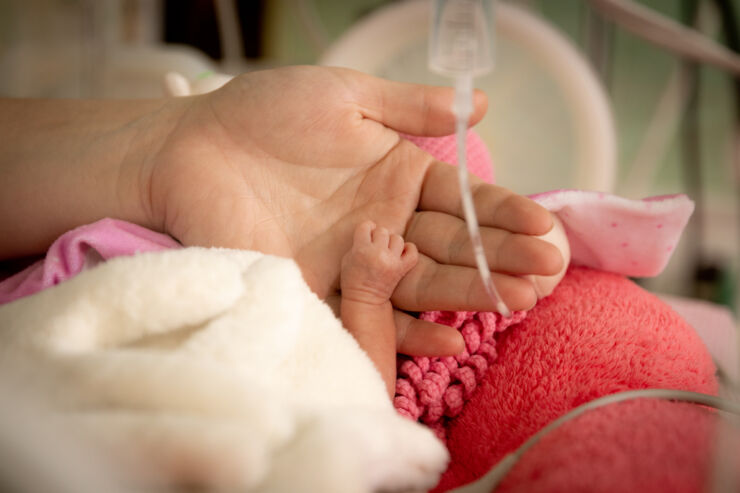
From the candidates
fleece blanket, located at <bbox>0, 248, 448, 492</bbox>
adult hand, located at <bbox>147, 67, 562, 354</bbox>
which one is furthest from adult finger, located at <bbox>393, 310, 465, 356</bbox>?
fleece blanket, located at <bbox>0, 248, 448, 492</bbox>

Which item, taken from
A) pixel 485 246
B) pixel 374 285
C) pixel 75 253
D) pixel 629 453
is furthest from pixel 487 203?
pixel 75 253

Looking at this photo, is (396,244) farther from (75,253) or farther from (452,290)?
(75,253)

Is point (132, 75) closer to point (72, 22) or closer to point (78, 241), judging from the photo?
point (72, 22)

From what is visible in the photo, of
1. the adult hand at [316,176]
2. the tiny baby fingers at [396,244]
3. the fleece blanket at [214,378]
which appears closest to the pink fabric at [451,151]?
the adult hand at [316,176]

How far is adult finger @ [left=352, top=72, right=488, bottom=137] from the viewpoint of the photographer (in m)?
0.64

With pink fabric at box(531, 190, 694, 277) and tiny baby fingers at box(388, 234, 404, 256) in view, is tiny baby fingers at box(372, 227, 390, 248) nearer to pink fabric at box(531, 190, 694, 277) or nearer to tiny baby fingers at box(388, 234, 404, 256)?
tiny baby fingers at box(388, 234, 404, 256)

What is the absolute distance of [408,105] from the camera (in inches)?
25.7

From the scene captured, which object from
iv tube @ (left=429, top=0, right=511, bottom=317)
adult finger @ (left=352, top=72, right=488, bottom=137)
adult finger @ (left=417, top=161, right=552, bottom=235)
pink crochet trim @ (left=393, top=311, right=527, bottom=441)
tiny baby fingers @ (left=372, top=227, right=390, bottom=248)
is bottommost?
pink crochet trim @ (left=393, top=311, right=527, bottom=441)

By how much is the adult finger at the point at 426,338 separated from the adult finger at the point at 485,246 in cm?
8

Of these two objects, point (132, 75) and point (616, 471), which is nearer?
point (616, 471)

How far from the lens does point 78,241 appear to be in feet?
2.01

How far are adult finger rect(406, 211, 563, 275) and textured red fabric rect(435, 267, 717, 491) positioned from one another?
98mm

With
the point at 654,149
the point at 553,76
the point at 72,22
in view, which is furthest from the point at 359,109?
the point at 654,149

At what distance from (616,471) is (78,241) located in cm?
56
